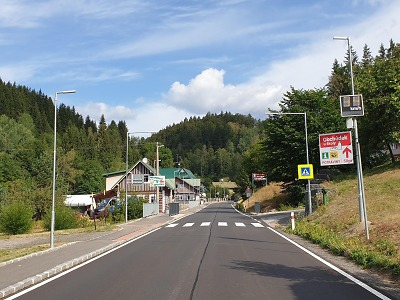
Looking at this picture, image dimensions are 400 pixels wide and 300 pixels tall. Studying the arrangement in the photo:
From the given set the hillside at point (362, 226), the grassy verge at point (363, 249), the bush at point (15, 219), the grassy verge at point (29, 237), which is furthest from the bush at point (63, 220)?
the grassy verge at point (363, 249)

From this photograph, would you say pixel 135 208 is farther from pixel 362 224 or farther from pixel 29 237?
pixel 362 224

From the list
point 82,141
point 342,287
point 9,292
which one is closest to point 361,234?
point 342,287

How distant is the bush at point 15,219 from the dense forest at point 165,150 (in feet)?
27.1

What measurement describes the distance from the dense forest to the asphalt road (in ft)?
80.5

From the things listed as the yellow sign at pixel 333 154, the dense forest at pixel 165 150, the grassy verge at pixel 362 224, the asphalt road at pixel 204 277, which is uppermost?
the dense forest at pixel 165 150

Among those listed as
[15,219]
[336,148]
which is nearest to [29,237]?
[15,219]

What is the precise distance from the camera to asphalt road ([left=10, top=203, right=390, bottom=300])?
829 cm

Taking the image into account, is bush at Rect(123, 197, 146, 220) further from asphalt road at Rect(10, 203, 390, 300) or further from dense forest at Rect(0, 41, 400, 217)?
asphalt road at Rect(10, 203, 390, 300)

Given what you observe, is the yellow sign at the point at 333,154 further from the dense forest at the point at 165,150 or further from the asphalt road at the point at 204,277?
the asphalt road at the point at 204,277

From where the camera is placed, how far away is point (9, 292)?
866cm

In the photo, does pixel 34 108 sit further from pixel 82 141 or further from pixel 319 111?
pixel 319 111

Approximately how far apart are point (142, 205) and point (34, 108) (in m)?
104

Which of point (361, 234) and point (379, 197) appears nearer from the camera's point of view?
point (361, 234)

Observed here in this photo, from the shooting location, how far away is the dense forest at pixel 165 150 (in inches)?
1442
